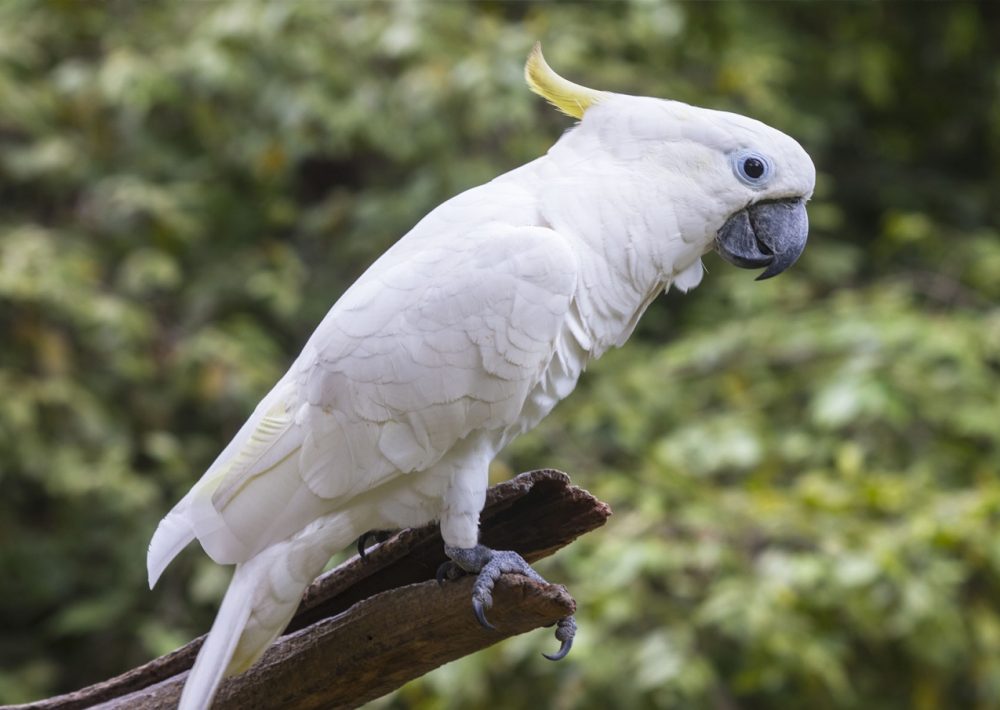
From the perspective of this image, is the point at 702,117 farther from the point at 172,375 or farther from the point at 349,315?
the point at 172,375

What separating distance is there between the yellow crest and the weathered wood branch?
0.57m

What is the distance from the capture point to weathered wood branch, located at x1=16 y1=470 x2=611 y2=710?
1537mm

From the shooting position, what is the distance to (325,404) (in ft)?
5.16

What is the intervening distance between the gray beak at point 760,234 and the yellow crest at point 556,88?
280 millimetres

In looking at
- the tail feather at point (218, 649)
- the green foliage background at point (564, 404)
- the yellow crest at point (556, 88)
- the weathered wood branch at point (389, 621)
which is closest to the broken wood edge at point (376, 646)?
the weathered wood branch at point (389, 621)

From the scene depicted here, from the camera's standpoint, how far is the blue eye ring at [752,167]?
1621 millimetres

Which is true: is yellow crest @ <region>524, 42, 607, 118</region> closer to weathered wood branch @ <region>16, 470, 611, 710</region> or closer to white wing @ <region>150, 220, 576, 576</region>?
white wing @ <region>150, 220, 576, 576</region>

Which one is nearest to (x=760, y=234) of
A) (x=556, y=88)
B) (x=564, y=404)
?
(x=556, y=88)

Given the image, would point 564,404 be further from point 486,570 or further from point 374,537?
point 486,570

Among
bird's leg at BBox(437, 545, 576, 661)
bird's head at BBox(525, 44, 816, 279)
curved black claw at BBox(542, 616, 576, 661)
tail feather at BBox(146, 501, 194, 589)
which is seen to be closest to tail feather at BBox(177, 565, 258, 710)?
tail feather at BBox(146, 501, 194, 589)

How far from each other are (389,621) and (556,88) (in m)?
0.82

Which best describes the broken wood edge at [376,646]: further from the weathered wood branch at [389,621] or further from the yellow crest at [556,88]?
the yellow crest at [556,88]

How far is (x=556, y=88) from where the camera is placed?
173 centimetres

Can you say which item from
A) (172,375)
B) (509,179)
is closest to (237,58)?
(172,375)
